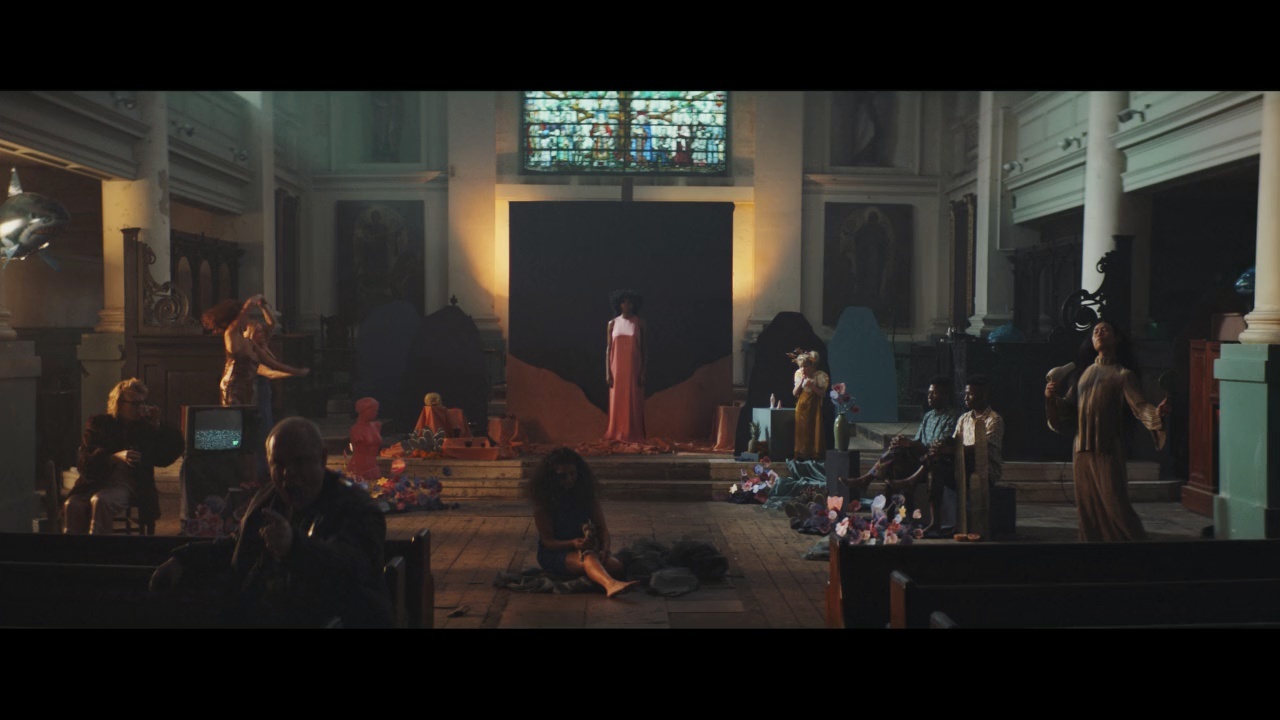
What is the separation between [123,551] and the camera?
478cm

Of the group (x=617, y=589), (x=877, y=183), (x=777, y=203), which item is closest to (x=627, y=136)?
(x=777, y=203)

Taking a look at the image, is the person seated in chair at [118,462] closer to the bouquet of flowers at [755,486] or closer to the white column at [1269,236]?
the bouquet of flowers at [755,486]

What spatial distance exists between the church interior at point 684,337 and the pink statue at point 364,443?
1.3 inches

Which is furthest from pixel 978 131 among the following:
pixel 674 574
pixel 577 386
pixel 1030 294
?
pixel 674 574

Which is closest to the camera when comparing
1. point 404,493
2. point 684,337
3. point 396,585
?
point 396,585

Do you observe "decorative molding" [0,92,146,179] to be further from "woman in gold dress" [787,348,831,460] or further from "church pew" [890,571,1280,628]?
"church pew" [890,571,1280,628]

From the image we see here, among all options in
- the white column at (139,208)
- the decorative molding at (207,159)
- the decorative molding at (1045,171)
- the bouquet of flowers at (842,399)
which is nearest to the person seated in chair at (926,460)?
the bouquet of flowers at (842,399)

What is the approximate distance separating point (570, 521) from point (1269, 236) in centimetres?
542

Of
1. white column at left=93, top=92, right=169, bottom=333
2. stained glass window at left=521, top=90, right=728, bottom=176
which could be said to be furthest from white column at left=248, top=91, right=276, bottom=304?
stained glass window at left=521, top=90, right=728, bottom=176

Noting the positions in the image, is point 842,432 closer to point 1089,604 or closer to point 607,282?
point 607,282

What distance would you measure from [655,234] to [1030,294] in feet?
17.2

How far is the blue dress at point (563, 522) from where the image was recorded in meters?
6.90

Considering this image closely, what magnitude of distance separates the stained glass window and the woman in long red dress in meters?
6.69

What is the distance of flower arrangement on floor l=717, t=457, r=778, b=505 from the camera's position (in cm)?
1030
